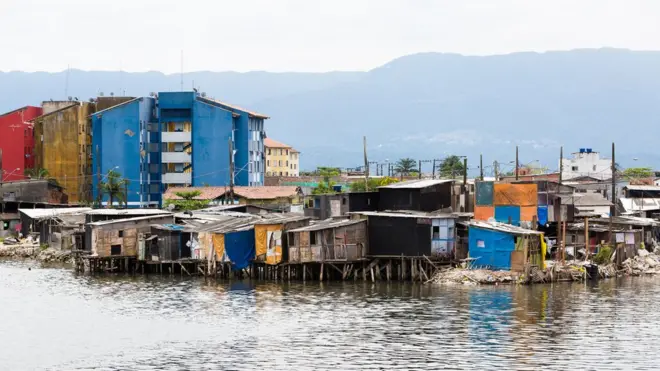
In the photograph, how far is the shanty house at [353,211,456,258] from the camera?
180 ft

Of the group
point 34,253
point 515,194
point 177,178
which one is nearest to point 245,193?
point 177,178

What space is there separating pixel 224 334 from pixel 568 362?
1309cm

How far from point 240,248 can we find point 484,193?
14.4 meters

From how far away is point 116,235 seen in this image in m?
64.2

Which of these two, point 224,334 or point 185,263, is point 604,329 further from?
point 185,263

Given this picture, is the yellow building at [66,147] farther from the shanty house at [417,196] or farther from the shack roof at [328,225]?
the shack roof at [328,225]

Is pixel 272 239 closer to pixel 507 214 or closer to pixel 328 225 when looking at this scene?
pixel 328 225

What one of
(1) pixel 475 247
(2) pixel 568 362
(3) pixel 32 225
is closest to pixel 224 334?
(2) pixel 568 362

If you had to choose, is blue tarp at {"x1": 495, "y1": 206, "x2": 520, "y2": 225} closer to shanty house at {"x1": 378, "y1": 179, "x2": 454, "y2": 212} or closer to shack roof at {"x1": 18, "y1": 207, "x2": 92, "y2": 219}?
shanty house at {"x1": 378, "y1": 179, "x2": 454, "y2": 212}

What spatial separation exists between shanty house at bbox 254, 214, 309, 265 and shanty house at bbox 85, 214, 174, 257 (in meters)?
9.82

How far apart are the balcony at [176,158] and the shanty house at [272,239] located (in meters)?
52.0

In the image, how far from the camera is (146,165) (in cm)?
10981

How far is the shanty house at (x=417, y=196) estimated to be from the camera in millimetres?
61781

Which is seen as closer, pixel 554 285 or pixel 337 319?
pixel 337 319
